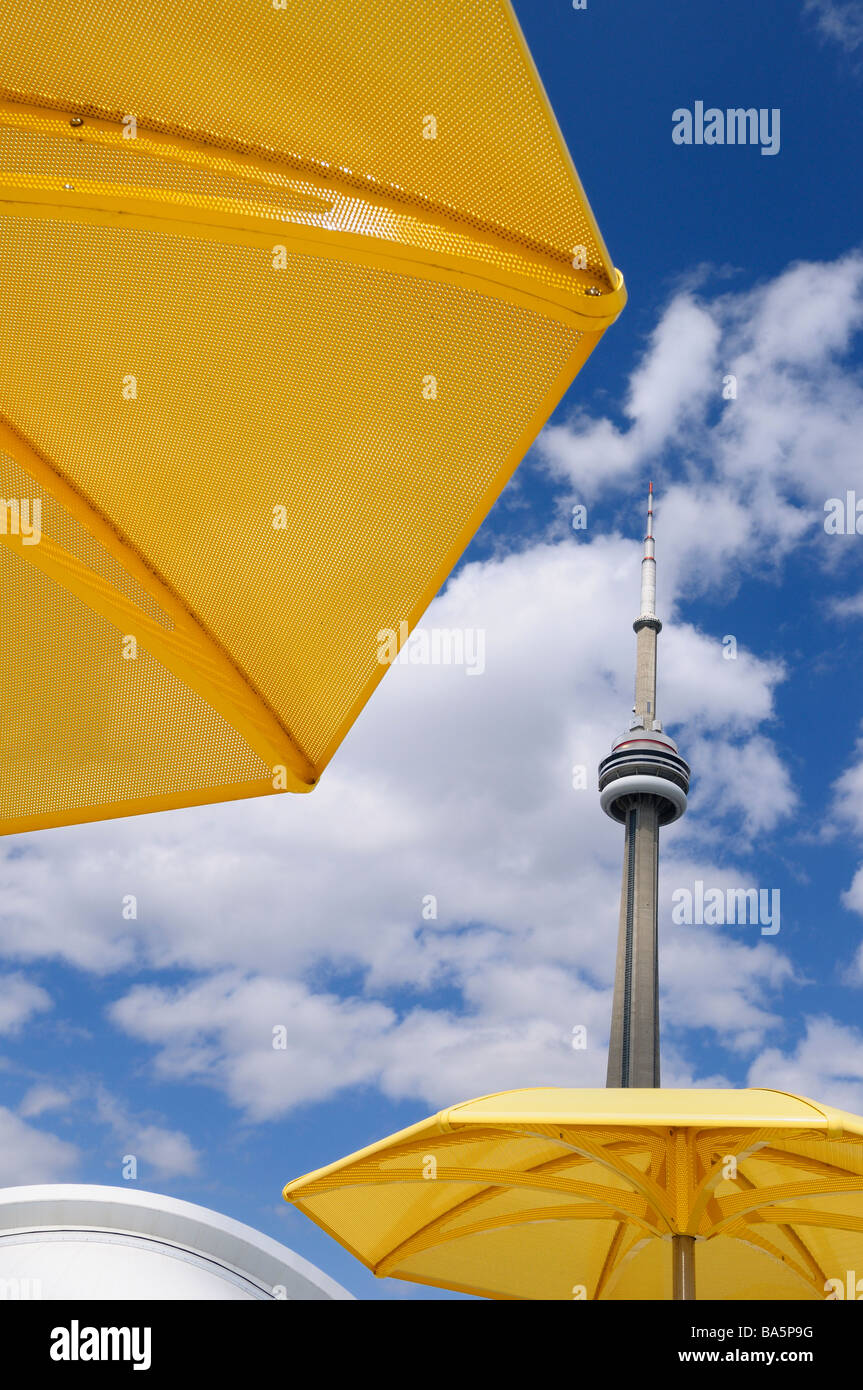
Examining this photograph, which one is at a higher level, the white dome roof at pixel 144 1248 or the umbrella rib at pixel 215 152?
the umbrella rib at pixel 215 152

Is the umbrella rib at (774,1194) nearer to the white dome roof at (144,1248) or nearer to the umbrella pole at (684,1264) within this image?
the umbrella pole at (684,1264)

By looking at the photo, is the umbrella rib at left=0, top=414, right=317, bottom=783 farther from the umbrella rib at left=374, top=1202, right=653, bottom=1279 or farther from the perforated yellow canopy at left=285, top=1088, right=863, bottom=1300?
the umbrella rib at left=374, top=1202, right=653, bottom=1279

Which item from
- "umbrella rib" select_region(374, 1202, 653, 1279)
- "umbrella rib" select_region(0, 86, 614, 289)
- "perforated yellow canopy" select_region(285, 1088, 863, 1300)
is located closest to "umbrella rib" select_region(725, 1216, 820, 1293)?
"perforated yellow canopy" select_region(285, 1088, 863, 1300)

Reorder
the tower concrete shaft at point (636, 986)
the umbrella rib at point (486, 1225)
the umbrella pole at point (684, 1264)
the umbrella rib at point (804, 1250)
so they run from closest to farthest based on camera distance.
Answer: the umbrella pole at point (684, 1264) → the umbrella rib at point (486, 1225) → the umbrella rib at point (804, 1250) → the tower concrete shaft at point (636, 986)

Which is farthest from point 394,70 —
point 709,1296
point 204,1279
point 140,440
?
point 204,1279

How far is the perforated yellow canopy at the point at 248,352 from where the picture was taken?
3.75 metres

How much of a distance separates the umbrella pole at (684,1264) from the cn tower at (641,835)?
5211 cm

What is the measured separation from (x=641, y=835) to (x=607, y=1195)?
5922cm

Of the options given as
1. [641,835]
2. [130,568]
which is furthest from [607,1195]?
[641,835]

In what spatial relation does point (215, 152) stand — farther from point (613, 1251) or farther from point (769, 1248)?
point (613, 1251)

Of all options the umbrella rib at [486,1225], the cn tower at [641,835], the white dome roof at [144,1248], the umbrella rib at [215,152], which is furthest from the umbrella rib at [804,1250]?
the cn tower at [641,835]

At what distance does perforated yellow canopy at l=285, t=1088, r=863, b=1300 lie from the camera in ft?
22.5

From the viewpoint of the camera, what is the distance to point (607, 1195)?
8.54 m
